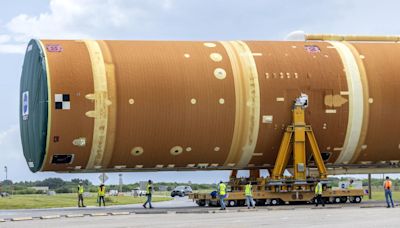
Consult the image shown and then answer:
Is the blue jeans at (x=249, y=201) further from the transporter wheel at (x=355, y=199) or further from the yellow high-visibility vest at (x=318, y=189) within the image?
the transporter wheel at (x=355, y=199)

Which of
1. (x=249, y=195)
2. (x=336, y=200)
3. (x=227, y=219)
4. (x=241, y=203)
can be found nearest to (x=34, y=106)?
(x=249, y=195)

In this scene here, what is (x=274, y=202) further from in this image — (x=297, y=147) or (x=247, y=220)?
(x=247, y=220)

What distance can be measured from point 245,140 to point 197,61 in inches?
159

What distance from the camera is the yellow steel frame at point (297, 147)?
105ft

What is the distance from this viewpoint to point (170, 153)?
31.2 meters

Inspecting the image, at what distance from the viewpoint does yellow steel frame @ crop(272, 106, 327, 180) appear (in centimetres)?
3186

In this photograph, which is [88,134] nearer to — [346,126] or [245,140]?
[245,140]

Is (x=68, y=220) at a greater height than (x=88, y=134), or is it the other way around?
(x=88, y=134)

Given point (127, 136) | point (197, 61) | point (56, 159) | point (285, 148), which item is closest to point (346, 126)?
point (285, 148)

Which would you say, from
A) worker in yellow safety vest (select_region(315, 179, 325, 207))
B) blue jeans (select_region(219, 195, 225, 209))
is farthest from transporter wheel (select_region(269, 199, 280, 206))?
blue jeans (select_region(219, 195, 225, 209))

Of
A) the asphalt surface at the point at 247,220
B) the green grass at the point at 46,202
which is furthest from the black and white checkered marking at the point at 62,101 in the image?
the green grass at the point at 46,202

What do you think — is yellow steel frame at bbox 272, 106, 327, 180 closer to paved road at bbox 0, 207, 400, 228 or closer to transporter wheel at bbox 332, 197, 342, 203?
transporter wheel at bbox 332, 197, 342, 203

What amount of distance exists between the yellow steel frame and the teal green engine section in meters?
10.3

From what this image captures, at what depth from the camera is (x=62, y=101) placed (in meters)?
29.0
